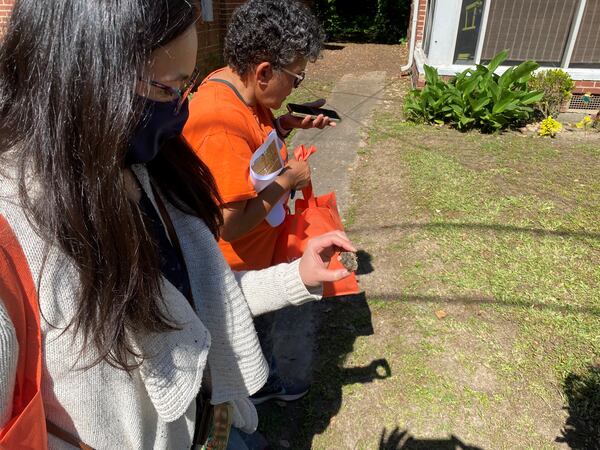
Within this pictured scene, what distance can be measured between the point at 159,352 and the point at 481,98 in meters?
5.63

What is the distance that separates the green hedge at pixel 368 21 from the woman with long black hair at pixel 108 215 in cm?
1557

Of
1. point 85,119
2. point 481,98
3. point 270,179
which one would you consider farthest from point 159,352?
point 481,98

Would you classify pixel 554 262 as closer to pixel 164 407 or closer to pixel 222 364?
pixel 222 364

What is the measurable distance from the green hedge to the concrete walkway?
6.35 metres

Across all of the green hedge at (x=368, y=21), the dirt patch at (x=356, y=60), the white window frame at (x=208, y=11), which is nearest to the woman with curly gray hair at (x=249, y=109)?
the white window frame at (x=208, y=11)

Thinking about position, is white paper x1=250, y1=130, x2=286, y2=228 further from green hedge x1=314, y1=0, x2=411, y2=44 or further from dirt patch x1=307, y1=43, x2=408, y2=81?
green hedge x1=314, y1=0, x2=411, y2=44

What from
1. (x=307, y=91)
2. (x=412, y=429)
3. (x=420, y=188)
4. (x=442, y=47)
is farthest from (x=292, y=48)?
(x=307, y=91)

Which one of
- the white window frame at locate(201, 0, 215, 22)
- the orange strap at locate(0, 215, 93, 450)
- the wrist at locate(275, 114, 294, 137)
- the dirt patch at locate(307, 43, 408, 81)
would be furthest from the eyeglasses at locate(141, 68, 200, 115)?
the dirt patch at locate(307, 43, 408, 81)

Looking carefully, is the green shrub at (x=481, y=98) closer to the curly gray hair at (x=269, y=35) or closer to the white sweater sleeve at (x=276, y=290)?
the curly gray hair at (x=269, y=35)

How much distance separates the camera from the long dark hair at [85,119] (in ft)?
2.34

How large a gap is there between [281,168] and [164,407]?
0.99 meters

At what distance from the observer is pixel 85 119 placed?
73cm

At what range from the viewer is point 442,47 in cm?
635

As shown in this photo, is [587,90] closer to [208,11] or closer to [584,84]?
[584,84]
